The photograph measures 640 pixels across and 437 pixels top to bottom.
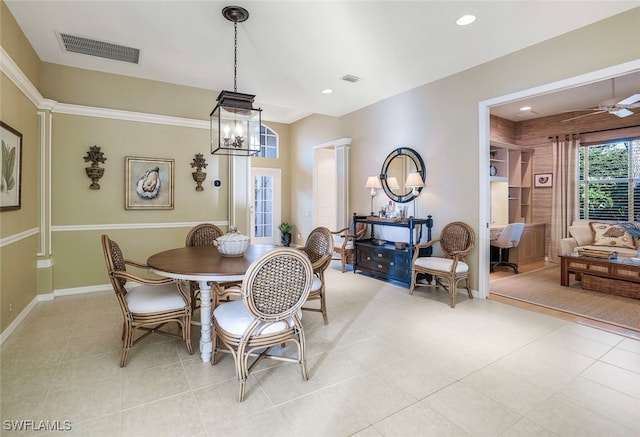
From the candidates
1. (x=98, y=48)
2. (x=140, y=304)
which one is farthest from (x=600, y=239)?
(x=98, y=48)

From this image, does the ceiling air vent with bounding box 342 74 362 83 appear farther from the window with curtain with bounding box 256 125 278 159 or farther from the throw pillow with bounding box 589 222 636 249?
the throw pillow with bounding box 589 222 636 249

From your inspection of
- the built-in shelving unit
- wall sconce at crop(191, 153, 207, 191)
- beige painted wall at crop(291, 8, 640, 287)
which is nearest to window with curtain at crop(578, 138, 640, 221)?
the built-in shelving unit

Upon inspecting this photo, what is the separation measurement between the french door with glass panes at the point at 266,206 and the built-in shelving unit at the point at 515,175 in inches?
194

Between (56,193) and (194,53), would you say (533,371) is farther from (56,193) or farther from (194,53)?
(56,193)

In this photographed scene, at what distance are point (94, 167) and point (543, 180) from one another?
803cm

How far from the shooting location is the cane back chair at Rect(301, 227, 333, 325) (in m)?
3.05

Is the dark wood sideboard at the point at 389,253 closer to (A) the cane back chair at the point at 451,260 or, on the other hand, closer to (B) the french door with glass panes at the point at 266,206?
(A) the cane back chair at the point at 451,260

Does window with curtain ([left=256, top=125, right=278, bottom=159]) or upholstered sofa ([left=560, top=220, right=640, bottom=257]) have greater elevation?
window with curtain ([left=256, top=125, right=278, bottom=159])

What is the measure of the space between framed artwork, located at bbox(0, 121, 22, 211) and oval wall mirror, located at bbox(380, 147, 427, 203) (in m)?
4.68

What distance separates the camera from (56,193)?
165 inches

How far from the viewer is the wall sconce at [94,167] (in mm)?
4320

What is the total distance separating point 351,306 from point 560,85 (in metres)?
3.30

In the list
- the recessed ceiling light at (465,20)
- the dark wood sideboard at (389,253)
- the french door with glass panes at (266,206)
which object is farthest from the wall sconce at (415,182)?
the french door with glass panes at (266,206)

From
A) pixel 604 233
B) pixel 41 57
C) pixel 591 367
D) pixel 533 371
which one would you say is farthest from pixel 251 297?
pixel 604 233
